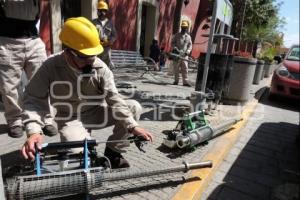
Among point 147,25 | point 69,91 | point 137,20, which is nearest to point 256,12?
point 147,25

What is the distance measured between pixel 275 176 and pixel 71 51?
2.84 metres

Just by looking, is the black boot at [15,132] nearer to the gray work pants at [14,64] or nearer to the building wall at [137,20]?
the gray work pants at [14,64]

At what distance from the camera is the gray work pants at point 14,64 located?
145 inches

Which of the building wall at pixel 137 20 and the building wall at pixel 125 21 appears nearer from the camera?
the building wall at pixel 137 20

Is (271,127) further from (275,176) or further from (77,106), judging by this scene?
(77,106)

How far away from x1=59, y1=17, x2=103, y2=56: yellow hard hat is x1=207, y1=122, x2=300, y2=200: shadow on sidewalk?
1.90 meters

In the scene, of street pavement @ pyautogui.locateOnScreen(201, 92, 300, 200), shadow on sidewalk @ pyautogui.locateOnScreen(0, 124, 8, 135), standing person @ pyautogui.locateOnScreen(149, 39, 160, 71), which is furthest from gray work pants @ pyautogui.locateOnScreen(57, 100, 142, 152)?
standing person @ pyautogui.locateOnScreen(149, 39, 160, 71)

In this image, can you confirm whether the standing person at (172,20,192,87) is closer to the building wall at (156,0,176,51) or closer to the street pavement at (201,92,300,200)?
the street pavement at (201,92,300,200)

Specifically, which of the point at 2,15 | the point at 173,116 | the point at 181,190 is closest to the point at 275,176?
the point at 181,190

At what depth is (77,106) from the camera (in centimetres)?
309

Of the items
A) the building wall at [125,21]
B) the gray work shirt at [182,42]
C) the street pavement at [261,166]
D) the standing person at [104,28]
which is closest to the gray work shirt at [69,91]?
the street pavement at [261,166]

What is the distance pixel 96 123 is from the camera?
3225 mm

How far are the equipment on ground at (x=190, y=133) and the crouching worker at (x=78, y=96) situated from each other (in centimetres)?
79

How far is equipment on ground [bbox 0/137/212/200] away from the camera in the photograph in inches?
87.7
